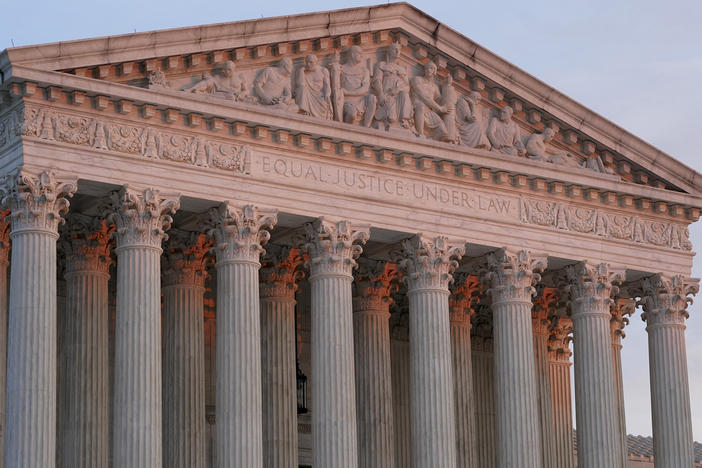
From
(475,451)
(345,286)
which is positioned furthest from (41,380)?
(475,451)

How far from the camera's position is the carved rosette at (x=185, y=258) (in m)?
49.9

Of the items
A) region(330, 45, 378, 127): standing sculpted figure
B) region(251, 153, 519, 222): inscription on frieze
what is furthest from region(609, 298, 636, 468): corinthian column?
region(330, 45, 378, 127): standing sculpted figure

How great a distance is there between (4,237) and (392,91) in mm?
12384

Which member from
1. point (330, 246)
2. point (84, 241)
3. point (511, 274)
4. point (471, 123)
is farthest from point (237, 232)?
point (511, 274)

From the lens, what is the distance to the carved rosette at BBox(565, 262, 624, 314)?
53094 millimetres

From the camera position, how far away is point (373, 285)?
54.2 m

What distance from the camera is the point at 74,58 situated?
145 feet

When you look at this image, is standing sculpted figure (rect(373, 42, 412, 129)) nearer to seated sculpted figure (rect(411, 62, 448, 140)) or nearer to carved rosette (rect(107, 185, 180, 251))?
seated sculpted figure (rect(411, 62, 448, 140))

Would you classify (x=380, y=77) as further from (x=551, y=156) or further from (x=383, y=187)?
(x=551, y=156)

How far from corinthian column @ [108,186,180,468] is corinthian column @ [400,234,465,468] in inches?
329

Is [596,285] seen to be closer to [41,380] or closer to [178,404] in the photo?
[178,404]

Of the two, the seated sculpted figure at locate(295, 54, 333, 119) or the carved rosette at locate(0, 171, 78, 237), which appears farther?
the seated sculpted figure at locate(295, 54, 333, 119)

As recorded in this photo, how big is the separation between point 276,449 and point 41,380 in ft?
33.7

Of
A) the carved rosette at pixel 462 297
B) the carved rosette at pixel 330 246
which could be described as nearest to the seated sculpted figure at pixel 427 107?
the carved rosette at pixel 330 246
